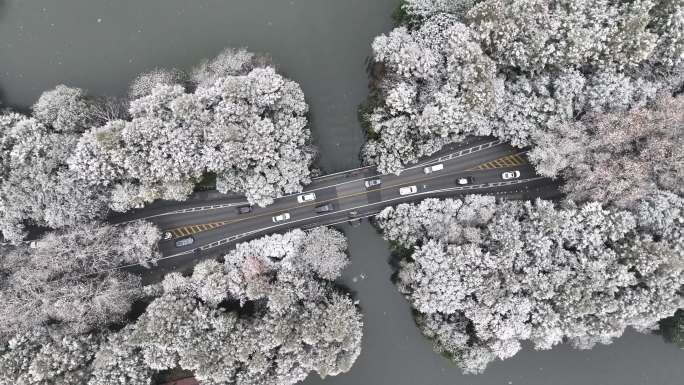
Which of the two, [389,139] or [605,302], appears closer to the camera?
[605,302]

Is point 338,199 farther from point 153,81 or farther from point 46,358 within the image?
point 46,358

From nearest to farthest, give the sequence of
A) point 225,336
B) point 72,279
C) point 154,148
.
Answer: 1. point 154,148
2. point 225,336
3. point 72,279

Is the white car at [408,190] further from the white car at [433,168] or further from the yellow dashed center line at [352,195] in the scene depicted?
the white car at [433,168]

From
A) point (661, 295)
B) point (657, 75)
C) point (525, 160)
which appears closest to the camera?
point (661, 295)

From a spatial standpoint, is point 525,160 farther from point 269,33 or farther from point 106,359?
point 106,359

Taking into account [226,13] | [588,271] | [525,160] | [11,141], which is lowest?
[588,271]

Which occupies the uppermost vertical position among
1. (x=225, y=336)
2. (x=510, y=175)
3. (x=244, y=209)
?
(x=244, y=209)

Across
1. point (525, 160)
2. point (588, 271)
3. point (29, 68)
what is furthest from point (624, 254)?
point (29, 68)

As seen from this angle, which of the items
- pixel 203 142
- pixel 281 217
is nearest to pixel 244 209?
pixel 281 217
